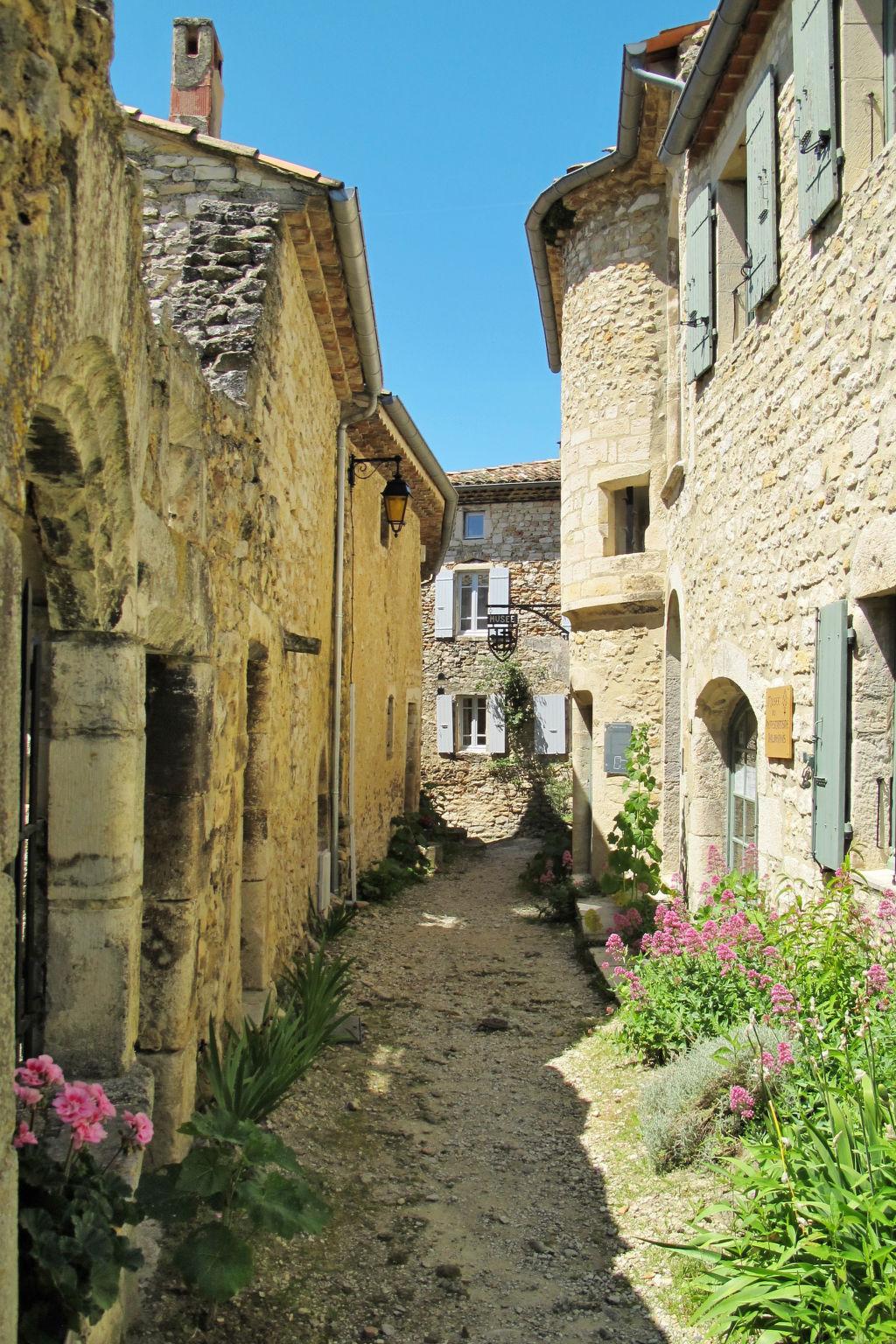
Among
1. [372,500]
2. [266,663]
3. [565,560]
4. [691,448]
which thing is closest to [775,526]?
[691,448]

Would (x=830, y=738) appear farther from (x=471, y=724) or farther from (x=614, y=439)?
(x=471, y=724)

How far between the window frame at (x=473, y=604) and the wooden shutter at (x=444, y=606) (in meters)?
0.10

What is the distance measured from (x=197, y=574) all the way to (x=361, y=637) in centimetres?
597

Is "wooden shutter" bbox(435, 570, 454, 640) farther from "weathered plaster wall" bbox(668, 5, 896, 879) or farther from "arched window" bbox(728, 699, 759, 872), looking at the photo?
"arched window" bbox(728, 699, 759, 872)

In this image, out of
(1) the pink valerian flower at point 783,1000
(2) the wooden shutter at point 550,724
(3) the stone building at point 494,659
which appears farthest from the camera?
(3) the stone building at point 494,659

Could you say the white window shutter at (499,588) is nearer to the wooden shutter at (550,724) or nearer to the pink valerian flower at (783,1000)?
the wooden shutter at (550,724)

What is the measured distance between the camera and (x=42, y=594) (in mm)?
3244

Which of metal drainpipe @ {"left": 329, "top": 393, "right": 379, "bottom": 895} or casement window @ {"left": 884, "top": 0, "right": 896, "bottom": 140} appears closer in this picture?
casement window @ {"left": 884, "top": 0, "right": 896, "bottom": 140}

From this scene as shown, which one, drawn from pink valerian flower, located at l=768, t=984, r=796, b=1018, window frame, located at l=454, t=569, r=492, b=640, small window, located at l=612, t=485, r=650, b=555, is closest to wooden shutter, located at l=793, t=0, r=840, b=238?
pink valerian flower, located at l=768, t=984, r=796, b=1018

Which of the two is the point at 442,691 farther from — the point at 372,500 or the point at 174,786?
the point at 174,786

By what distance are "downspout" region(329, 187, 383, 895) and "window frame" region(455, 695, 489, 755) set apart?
908 cm

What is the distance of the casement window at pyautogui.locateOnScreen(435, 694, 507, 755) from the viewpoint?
17.5 meters

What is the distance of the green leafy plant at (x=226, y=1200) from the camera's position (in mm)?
2787

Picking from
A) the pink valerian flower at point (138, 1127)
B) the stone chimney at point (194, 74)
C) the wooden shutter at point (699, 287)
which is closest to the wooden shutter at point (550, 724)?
the wooden shutter at point (699, 287)
